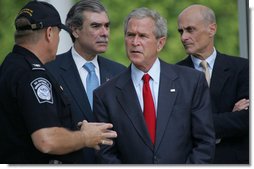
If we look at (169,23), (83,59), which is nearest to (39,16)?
(83,59)

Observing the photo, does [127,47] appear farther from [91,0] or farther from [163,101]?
[91,0]

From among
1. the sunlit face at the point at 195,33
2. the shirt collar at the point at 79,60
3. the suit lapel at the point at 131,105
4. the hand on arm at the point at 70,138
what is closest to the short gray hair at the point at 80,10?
the shirt collar at the point at 79,60

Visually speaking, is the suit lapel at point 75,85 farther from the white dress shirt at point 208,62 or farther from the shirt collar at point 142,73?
the white dress shirt at point 208,62

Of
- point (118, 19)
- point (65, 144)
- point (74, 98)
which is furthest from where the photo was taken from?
point (118, 19)

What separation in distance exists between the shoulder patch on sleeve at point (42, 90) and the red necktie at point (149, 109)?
2.11 ft

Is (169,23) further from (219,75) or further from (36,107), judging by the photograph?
(36,107)

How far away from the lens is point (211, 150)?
387cm

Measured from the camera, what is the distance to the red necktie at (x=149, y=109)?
390cm

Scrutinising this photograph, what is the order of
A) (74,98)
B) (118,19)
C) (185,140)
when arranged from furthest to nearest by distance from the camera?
(118,19), (74,98), (185,140)

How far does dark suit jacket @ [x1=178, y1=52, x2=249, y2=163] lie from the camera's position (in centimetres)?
427

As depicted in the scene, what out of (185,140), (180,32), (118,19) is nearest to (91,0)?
(118,19)

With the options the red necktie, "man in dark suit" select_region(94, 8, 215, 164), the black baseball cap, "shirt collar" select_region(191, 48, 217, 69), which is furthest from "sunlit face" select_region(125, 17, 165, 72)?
"shirt collar" select_region(191, 48, 217, 69)

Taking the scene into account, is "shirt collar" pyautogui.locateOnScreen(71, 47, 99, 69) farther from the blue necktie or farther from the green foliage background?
the green foliage background

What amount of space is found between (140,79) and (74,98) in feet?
1.61
